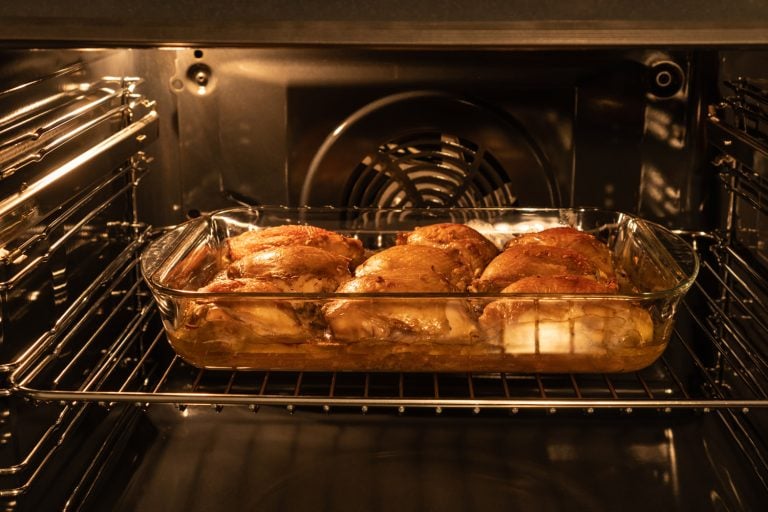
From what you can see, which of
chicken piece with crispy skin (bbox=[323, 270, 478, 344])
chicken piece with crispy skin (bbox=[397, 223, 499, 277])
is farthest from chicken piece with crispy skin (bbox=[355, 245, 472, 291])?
chicken piece with crispy skin (bbox=[323, 270, 478, 344])

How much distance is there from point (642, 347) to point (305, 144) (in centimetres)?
58

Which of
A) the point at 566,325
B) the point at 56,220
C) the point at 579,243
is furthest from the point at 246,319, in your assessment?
the point at 579,243

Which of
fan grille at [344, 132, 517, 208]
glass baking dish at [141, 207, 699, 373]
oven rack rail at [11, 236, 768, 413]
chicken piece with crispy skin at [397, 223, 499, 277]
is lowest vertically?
oven rack rail at [11, 236, 768, 413]

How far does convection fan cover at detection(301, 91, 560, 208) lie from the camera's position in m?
1.32

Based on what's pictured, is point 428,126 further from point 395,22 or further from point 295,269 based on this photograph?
point 395,22

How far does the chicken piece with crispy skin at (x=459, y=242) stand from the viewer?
3.97 feet

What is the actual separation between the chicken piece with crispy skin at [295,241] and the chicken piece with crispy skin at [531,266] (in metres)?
0.19

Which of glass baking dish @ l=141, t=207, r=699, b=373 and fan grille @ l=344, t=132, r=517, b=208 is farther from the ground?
fan grille @ l=344, t=132, r=517, b=208

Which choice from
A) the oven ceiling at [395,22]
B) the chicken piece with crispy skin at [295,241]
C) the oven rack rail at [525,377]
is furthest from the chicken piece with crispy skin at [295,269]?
the oven ceiling at [395,22]

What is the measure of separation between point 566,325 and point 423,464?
0.97 ft

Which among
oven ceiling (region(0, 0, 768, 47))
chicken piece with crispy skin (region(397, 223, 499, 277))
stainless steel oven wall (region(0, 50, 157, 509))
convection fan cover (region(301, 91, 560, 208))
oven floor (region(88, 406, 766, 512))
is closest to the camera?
oven ceiling (region(0, 0, 768, 47))

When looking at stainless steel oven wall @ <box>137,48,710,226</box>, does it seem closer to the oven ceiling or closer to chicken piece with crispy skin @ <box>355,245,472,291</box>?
chicken piece with crispy skin @ <box>355,245,472,291</box>

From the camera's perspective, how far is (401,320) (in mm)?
999

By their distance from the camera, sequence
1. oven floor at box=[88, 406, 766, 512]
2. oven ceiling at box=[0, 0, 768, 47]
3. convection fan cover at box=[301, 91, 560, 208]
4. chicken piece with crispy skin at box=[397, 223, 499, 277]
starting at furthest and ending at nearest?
convection fan cover at box=[301, 91, 560, 208]
chicken piece with crispy skin at box=[397, 223, 499, 277]
oven floor at box=[88, 406, 766, 512]
oven ceiling at box=[0, 0, 768, 47]
